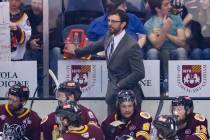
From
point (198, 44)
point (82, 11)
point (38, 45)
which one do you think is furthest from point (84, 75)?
point (198, 44)

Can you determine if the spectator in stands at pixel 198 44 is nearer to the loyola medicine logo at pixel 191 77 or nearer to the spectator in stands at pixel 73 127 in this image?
the loyola medicine logo at pixel 191 77

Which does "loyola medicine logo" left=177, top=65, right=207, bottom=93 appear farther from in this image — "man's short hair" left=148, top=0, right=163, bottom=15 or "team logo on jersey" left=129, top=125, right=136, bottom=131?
"team logo on jersey" left=129, top=125, right=136, bottom=131

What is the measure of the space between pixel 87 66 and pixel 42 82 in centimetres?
61

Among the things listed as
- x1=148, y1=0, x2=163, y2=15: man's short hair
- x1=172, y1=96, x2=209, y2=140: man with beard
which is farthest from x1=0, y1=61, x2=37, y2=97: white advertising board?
x1=172, y1=96, x2=209, y2=140: man with beard

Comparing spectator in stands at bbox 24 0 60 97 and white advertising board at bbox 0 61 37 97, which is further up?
spectator in stands at bbox 24 0 60 97

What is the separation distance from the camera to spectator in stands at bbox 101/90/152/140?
1160 cm

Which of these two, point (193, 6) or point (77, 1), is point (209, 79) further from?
point (77, 1)

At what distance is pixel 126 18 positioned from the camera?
12.2 meters

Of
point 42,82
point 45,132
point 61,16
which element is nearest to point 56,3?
point 61,16

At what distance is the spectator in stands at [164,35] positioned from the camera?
12883mm

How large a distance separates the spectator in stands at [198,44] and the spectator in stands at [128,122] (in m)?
1.54

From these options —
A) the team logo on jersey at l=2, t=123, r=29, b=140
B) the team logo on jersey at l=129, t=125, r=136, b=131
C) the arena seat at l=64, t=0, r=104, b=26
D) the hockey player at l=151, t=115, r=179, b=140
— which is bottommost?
the team logo on jersey at l=2, t=123, r=29, b=140

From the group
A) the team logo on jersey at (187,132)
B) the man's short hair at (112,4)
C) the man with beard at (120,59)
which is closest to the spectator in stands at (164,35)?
the man's short hair at (112,4)

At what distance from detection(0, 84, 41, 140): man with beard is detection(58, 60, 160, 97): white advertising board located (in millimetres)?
1001
